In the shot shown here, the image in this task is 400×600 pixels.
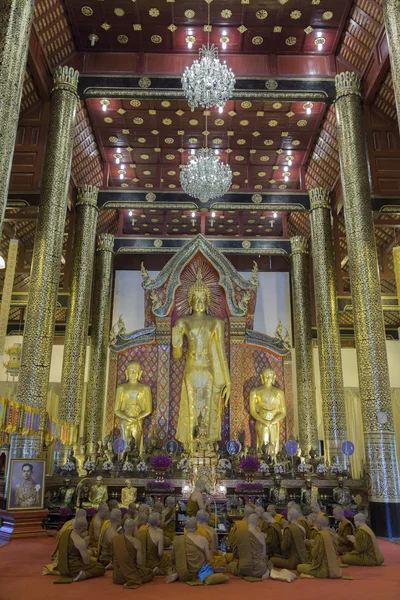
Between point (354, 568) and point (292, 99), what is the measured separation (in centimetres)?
891

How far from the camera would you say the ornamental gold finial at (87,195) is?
13.3 metres

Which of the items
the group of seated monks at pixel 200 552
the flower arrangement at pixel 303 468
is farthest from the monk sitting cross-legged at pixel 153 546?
the flower arrangement at pixel 303 468

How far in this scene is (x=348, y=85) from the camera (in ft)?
33.8

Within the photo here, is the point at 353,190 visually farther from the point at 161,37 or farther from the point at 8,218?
the point at 8,218

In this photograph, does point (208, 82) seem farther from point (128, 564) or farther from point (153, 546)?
point (128, 564)

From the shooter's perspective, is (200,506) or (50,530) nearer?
(200,506)

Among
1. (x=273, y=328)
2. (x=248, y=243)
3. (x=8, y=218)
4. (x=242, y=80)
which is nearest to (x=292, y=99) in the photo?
(x=242, y=80)

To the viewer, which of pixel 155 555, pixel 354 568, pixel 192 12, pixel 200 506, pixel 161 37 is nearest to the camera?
pixel 155 555

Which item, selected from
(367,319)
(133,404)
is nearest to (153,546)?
(367,319)

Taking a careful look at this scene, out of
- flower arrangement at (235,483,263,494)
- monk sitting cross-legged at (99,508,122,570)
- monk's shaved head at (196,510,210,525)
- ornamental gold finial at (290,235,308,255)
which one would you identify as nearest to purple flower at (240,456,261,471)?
flower arrangement at (235,483,263,494)

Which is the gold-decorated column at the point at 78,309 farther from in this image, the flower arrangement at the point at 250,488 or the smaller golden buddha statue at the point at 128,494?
the flower arrangement at the point at 250,488

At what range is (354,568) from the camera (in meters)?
5.50

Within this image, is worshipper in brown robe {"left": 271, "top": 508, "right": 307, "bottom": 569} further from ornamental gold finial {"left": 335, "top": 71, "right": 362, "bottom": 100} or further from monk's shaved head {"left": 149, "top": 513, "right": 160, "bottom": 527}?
ornamental gold finial {"left": 335, "top": 71, "right": 362, "bottom": 100}

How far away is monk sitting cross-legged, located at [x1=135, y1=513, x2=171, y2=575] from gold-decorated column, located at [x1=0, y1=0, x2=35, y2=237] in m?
3.31
